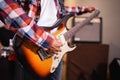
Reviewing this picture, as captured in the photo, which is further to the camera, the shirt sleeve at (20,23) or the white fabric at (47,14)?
the white fabric at (47,14)

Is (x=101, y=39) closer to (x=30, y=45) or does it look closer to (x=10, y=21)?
(x=30, y=45)

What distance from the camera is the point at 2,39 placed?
1548 mm

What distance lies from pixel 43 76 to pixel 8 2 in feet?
1.22

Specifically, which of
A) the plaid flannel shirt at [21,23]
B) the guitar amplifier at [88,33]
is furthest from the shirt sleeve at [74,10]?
the guitar amplifier at [88,33]

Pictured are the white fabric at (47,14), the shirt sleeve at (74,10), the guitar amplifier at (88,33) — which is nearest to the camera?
the white fabric at (47,14)

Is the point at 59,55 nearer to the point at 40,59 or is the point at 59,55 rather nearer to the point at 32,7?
the point at 40,59

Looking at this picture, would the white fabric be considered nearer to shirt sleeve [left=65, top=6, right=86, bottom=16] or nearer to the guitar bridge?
the guitar bridge

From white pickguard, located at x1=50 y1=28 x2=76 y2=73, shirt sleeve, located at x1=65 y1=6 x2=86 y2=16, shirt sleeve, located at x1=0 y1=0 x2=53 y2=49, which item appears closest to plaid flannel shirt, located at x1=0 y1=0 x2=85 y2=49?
shirt sleeve, located at x1=0 y1=0 x2=53 y2=49

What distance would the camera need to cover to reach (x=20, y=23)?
2.67 ft

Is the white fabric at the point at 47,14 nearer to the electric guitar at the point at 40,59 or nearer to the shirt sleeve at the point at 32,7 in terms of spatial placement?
the shirt sleeve at the point at 32,7

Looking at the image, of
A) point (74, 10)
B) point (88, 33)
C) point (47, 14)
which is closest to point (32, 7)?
point (47, 14)

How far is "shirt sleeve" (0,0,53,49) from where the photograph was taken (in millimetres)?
792

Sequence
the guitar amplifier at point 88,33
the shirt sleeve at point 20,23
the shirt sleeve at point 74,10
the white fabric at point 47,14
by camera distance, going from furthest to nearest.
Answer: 1. the guitar amplifier at point 88,33
2. the shirt sleeve at point 74,10
3. the white fabric at point 47,14
4. the shirt sleeve at point 20,23

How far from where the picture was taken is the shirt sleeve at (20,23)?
79 cm
